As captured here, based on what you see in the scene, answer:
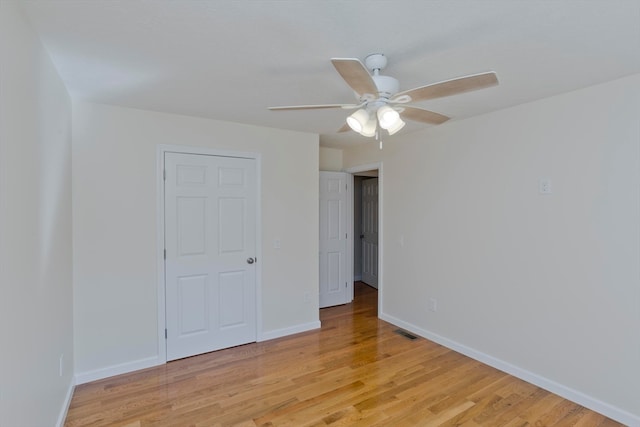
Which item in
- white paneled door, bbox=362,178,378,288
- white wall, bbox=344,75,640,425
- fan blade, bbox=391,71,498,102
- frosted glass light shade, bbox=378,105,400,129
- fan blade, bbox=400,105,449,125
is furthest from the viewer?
white paneled door, bbox=362,178,378,288

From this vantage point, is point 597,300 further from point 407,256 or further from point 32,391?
point 32,391

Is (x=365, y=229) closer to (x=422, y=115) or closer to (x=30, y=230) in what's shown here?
(x=422, y=115)

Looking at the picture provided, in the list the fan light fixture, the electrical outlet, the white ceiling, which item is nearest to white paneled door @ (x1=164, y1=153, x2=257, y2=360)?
the white ceiling

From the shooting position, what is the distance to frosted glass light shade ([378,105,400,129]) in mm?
1769

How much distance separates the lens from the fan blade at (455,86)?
1.48 meters

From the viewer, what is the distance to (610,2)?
1430mm

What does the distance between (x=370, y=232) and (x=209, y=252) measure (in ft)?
11.0

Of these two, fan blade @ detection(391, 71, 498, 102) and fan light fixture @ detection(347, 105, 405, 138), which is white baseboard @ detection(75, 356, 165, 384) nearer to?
fan light fixture @ detection(347, 105, 405, 138)

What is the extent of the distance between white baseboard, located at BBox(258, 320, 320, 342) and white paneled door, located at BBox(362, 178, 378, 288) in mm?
2207

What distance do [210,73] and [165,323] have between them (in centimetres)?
229

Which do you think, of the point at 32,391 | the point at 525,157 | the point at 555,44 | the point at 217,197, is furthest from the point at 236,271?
the point at 555,44

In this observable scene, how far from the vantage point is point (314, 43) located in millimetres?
1773

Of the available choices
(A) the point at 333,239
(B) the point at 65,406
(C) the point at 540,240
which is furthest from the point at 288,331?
(C) the point at 540,240

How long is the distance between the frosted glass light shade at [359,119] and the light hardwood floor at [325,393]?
1959 mm
